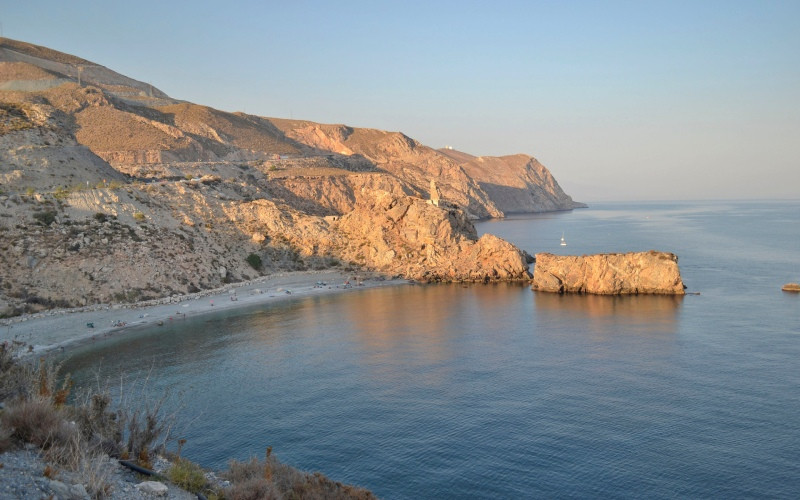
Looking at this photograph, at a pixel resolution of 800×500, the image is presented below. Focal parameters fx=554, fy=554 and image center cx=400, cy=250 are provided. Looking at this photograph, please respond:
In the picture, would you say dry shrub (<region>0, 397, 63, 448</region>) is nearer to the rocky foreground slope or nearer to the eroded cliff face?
the rocky foreground slope

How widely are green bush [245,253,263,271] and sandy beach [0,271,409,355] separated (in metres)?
2.57

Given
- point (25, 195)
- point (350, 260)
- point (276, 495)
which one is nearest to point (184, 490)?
point (276, 495)

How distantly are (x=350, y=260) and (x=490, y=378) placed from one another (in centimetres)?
4907

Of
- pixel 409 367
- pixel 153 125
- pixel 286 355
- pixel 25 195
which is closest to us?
pixel 409 367

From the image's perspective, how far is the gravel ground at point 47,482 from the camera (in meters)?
11.7

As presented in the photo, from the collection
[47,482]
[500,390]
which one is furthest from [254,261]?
[47,482]

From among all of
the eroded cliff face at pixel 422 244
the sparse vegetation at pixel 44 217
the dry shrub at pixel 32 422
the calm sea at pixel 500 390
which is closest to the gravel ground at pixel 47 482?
the dry shrub at pixel 32 422

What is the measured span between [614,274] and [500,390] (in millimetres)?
38321

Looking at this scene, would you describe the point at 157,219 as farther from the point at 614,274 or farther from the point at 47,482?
the point at 47,482

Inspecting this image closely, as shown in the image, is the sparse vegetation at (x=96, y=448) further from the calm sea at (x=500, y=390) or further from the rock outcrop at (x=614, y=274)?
the rock outcrop at (x=614, y=274)

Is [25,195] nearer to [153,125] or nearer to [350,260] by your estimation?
[350,260]

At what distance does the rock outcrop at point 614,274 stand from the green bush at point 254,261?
3746 centimetres

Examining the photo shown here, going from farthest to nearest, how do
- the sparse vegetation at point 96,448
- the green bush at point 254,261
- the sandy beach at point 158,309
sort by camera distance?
the green bush at point 254,261, the sandy beach at point 158,309, the sparse vegetation at point 96,448

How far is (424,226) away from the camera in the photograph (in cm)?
8469
